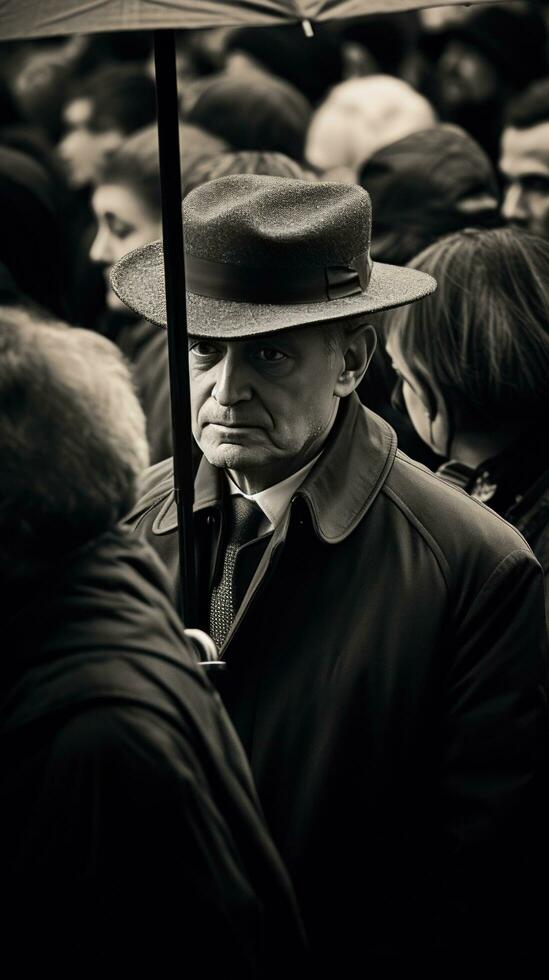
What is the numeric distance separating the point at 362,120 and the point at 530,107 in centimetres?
60

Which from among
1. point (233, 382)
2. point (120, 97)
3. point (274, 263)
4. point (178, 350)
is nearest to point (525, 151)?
point (120, 97)

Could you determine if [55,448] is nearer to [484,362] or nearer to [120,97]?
[484,362]

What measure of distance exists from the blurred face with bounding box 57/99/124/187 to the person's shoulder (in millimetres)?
2635

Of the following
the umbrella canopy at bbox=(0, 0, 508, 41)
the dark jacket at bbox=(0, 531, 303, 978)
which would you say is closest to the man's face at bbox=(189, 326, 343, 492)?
the umbrella canopy at bbox=(0, 0, 508, 41)

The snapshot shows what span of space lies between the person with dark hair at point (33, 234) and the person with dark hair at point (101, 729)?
334 centimetres

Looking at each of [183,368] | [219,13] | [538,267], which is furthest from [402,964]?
[538,267]

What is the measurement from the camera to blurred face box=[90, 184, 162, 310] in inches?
201

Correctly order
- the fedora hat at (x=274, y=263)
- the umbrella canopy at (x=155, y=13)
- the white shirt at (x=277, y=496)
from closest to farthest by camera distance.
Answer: the umbrella canopy at (x=155, y=13) < the fedora hat at (x=274, y=263) < the white shirt at (x=277, y=496)

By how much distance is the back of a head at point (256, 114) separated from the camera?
16.6ft

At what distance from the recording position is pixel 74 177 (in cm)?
515

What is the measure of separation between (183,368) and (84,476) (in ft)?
3.08

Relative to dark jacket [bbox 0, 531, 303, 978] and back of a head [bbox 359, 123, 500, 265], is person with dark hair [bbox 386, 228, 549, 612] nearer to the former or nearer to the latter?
back of a head [bbox 359, 123, 500, 265]

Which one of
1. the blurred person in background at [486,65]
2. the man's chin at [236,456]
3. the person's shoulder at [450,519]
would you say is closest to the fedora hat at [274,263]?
the man's chin at [236,456]

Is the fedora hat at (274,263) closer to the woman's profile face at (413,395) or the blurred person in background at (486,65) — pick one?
the woman's profile face at (413,395)
